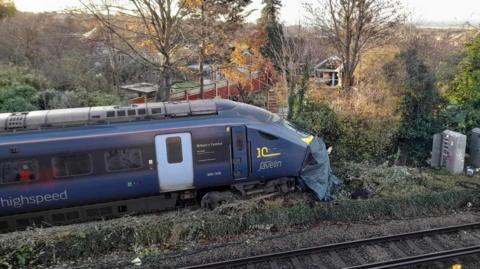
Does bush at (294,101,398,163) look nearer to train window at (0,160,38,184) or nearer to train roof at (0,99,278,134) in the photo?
train roof at (0,99,278,134)

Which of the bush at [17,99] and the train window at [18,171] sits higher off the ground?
the bush at [17,99]

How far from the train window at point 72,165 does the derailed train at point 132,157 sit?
0.02 meters

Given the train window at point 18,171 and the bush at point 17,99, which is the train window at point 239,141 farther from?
the bush at point 17,99

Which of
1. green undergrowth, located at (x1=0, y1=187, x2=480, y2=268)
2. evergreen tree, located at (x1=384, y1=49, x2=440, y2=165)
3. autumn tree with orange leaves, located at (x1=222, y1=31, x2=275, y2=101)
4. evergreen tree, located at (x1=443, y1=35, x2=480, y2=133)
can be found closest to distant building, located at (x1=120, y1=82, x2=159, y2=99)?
autumn tree with orange leaves, located at (x1=222, y1=31, x2=275, y2=101)

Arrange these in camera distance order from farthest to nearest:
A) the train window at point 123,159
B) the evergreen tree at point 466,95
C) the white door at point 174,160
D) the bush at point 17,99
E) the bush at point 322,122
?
the bush at point 17,99
the evergreen tree at point 466,95
the bush at point 322,122
the white door at point 174,160
the train window at point 123,159

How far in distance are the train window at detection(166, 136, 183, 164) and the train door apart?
1.51m

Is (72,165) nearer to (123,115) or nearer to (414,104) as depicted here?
(123,115)

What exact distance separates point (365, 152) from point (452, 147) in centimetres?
305

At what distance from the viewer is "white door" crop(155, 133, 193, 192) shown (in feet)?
34.7

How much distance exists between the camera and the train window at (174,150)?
1061 centimetres

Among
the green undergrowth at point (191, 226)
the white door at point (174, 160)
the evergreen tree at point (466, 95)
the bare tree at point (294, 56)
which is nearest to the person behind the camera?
the green undergrowth at point (191, 226)

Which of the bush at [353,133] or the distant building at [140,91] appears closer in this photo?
the bush at [353,133]

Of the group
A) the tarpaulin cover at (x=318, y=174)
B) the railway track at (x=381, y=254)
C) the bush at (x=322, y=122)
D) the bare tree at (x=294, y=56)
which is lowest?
the railway track at (x=381, y=254)

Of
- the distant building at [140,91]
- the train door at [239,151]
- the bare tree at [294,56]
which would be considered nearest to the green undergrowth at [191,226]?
the train door at [239,151]
